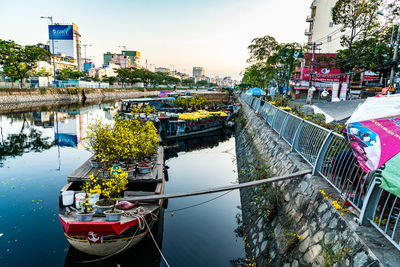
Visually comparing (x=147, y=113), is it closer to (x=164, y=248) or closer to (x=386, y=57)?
(x=164, y=248)

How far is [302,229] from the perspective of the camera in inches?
194

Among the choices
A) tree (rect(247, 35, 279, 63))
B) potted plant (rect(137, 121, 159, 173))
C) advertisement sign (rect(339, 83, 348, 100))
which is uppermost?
tree (rect(247, 35, 279, 63))

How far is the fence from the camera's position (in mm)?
3727

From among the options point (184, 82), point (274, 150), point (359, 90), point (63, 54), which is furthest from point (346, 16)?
point (184, 82)

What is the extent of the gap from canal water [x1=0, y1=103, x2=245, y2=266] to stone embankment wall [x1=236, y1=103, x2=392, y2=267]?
1.47m

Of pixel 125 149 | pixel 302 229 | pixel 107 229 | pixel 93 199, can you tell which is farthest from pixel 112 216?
pixel 302 229

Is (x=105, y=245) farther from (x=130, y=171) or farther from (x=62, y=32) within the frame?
(x=62, y=32)

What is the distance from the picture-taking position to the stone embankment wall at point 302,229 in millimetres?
3662

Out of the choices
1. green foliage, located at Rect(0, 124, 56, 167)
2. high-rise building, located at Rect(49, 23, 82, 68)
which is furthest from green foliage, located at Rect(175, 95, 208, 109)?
high-rise building, located at Rect(49, 23, 82, 68)

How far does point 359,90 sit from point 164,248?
43287 millimetres

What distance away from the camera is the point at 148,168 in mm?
8695

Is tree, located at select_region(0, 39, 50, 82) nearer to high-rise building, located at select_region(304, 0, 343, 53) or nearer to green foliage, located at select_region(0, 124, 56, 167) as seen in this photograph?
green foliage, located at select_region(0, 124, 56, 167)

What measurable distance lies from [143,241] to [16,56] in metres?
50.4

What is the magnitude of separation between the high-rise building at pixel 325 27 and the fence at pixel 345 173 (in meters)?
48.2
